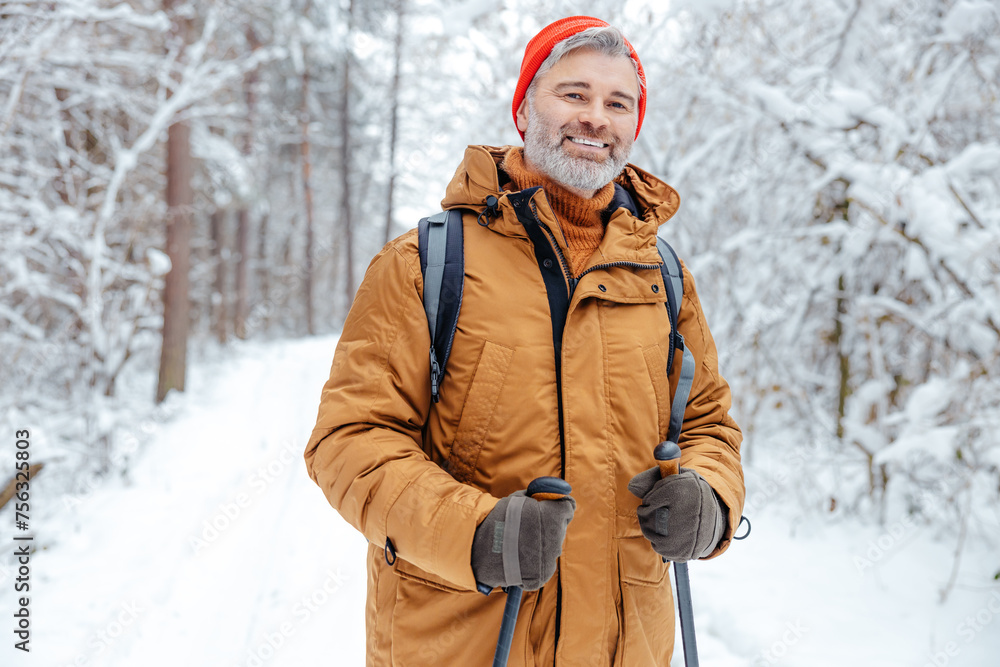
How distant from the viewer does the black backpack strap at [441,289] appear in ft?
4.68

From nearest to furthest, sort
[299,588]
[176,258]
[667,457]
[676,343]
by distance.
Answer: [667,457] < [676,343] < [299,588] < [176,258]

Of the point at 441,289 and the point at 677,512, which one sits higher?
the point at 441,289

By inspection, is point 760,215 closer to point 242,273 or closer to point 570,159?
point 570,159

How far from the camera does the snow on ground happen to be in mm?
3002

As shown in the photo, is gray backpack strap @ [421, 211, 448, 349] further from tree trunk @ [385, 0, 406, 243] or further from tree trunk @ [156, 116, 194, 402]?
tree trunk @ [385, 0, 406, 243]

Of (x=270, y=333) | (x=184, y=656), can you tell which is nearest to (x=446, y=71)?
(x=184, y=656)

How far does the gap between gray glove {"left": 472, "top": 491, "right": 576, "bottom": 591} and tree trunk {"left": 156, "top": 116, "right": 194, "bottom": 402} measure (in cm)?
777

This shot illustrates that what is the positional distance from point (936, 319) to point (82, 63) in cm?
733

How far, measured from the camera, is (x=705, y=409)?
172cm

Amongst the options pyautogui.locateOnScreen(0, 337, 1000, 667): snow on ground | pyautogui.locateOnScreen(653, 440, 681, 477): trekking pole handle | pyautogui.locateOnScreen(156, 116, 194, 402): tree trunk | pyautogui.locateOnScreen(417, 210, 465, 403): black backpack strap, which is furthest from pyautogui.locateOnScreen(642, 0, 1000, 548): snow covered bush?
pyautogui.locateOnScreen(156, 116, 194, 402): tree trunk

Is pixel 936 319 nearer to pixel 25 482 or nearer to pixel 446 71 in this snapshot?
pixel 25 482

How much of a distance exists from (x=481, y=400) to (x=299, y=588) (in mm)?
3020

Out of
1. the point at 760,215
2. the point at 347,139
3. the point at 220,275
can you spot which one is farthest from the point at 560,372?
the point at 347,139

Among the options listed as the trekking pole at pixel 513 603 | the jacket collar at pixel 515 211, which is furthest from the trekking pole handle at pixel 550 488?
the jacket collar at pixel 515 211
